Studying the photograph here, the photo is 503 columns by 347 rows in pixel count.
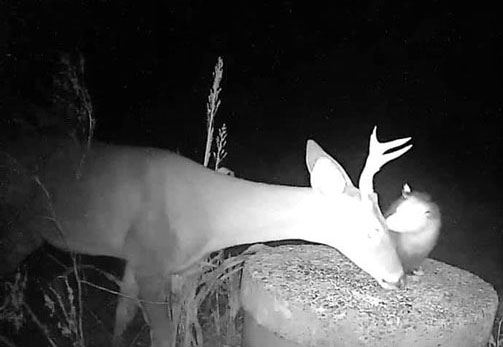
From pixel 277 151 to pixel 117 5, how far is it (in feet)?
0.74

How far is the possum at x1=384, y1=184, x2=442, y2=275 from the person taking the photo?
88 centimetres

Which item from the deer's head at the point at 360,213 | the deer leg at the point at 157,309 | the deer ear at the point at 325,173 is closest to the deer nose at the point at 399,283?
the deer's head at the point at 360,213

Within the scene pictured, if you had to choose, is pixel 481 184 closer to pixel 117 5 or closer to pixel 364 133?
pixel 364 133

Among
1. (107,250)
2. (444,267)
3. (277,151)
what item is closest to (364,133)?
(277,151)

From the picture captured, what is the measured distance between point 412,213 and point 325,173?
4.9 inches

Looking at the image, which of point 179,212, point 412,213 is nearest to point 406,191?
point 412,213

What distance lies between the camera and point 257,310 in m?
0.85

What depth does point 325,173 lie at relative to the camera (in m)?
Result: 0.84

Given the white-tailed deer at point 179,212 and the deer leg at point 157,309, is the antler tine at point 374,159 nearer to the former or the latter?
the white-tailed deer at point 179,212

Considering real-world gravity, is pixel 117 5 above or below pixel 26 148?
above

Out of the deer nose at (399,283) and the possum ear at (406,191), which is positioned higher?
the possum ear at (406,191)

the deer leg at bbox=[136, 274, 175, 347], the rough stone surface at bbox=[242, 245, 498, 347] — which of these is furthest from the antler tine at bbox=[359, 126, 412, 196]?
the deer leg at bbox=[136, 274, 175, 347]

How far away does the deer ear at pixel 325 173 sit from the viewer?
838mm

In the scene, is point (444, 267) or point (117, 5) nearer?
point (117, 5)
